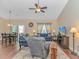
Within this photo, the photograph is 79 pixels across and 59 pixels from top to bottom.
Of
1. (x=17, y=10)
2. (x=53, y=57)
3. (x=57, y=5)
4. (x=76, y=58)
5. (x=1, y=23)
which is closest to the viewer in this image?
(x=53, y=57)

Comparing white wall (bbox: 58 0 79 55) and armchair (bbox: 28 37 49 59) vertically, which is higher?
white wall (bbox: 58 0 79 55)

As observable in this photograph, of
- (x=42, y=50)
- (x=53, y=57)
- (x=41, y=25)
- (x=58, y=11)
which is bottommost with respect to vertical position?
(x=42, y=50)

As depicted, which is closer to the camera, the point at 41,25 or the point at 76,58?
the point at 76,58

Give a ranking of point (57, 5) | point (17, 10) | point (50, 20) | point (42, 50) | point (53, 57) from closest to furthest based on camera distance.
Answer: point (53, 57), point (42, 50), point (57, 5), point (17, 10), point (50, 20)

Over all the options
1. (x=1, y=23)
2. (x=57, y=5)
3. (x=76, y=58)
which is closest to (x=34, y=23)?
(x=1, y=23)

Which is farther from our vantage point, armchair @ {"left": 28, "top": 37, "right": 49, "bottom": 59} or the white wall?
the white wall

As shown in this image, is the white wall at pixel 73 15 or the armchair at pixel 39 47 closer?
the armchair at pixel 39 47

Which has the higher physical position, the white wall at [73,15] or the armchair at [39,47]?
the white wall at [73,15]

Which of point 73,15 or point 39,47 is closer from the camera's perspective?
point 39,47

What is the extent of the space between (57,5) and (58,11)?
173 cm

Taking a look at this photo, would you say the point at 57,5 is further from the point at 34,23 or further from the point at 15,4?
the point at 34,23

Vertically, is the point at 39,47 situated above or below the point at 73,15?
below

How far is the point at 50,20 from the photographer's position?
1647 cm

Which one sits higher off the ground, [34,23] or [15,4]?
[15,4]
